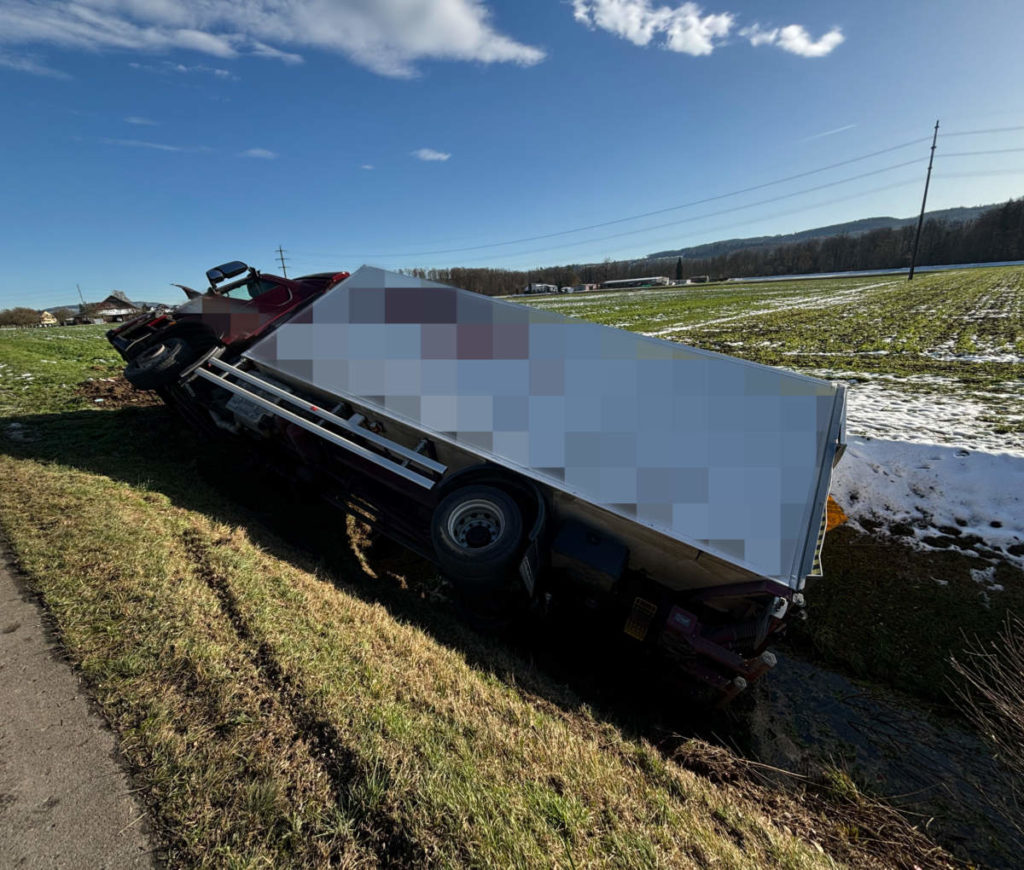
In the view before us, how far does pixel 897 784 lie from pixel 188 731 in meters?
5.05

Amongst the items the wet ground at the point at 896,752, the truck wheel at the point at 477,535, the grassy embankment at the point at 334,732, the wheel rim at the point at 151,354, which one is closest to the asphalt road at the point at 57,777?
the grassy embankment at the point at 334,732

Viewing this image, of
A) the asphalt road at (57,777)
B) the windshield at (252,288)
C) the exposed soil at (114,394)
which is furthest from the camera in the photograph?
the exposed soil at (114,394)

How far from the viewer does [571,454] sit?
3570 mm

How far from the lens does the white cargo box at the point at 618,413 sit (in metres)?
3.12

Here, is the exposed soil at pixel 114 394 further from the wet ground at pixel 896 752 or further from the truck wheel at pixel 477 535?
the wet ground at pixel 896 752

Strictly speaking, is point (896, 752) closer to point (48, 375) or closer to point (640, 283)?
point (48, 375)

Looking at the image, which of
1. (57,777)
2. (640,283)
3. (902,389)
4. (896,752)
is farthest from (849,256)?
(57,777)

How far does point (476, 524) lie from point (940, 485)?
649 cm

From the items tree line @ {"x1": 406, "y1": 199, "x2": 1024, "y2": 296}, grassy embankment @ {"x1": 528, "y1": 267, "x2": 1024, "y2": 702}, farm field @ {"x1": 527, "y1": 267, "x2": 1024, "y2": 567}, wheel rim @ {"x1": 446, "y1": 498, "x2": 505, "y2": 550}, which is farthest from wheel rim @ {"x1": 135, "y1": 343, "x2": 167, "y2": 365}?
tree line @ {"x1": 406, "y1": 199, "x2": 1024, "y2": 296}

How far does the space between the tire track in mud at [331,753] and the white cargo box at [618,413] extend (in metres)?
1.98

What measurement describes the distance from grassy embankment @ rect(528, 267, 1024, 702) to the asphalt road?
566cm

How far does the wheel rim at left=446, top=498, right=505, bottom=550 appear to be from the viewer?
154 inches

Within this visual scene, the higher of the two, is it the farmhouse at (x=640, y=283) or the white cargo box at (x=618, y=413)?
the farmhouse at (x=640, y=283)

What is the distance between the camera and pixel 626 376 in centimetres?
368
